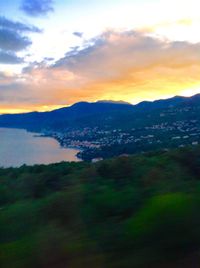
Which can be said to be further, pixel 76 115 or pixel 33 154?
pixel 76 115

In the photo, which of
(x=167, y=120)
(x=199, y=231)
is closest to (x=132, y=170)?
(x=199, y=231)

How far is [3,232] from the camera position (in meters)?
5.38

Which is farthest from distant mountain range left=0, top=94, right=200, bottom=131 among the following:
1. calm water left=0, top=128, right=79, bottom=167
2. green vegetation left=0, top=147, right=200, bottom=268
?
green vegetation left=0, top=147, right=200, bottom=268

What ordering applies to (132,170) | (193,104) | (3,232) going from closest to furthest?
1. (3,232)
2. (132,170)
3. (193,104)

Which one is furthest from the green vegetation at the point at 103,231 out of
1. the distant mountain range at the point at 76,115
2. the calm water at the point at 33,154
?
the distant mountain range at the point at 76,115

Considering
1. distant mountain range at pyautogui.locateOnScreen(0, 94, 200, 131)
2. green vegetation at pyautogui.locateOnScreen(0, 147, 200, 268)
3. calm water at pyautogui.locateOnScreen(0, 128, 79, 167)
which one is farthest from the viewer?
distant mountain range at pyautogui.locateOnScreen(0, 94, 200, 131)

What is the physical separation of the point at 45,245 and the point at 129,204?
7.57 ft

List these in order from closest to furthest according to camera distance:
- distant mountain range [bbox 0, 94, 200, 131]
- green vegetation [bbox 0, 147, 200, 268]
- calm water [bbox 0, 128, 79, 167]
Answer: green vegetation [bbox 0, 147, 200, 268] < calm water [bbox 0, 128, 79, 167] < distant mountain range [bbox 0, 94, 200, 131]

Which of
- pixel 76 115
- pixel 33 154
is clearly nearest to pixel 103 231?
pixel 33 154

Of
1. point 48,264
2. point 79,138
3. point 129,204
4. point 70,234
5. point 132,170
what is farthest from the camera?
point 79,138

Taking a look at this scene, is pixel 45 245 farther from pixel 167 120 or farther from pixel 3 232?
pixel 167 120

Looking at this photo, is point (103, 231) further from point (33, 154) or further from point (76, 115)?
point (76, 115)

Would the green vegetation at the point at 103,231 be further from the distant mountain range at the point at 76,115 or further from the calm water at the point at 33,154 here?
the distant mountain range at the point at 76,115

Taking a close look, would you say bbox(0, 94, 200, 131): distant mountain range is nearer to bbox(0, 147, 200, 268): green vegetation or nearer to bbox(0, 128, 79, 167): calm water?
bbox(0, 128, 79, 167): calm water
